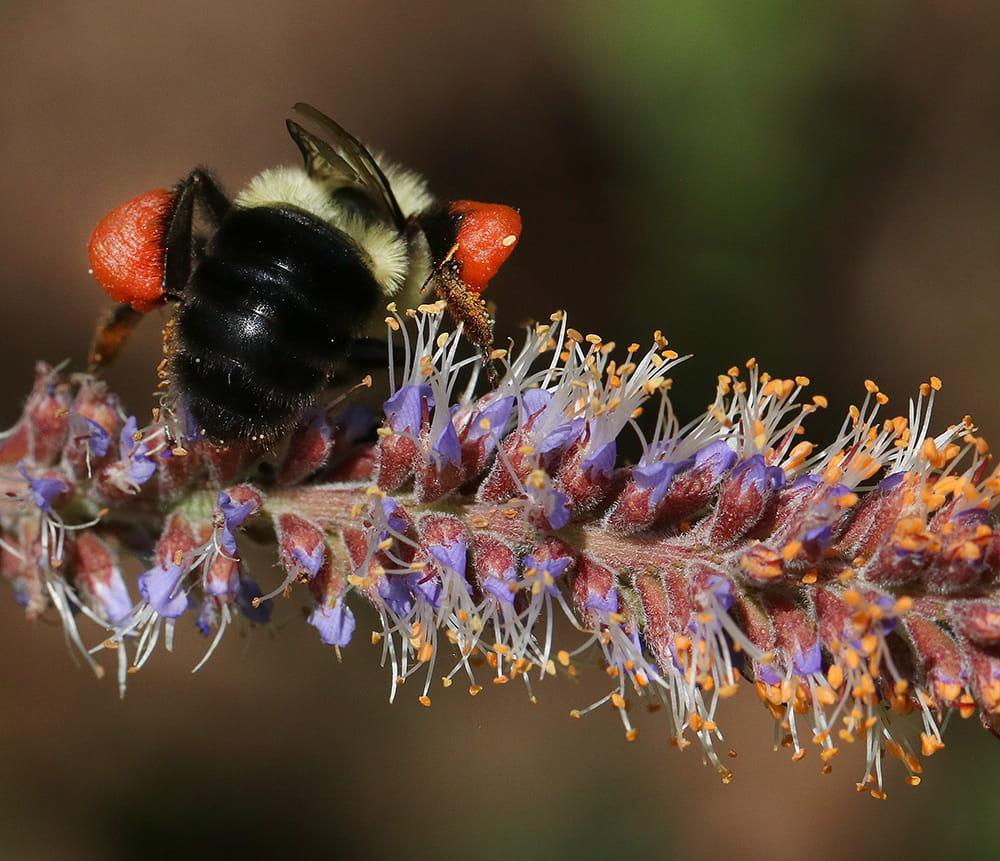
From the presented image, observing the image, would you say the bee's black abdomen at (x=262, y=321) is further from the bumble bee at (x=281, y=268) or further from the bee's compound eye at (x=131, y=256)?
the bee's compound eye at (x=131, y=256)

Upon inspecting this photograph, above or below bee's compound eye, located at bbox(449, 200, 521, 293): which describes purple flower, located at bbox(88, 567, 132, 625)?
below

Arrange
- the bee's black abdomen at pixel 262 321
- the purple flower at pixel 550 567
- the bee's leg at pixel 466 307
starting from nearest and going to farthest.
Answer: the bee's black abdomen at pixel 262 321 → the purple flower at pixel 550 567 → the bee's leg at pixel 466 307

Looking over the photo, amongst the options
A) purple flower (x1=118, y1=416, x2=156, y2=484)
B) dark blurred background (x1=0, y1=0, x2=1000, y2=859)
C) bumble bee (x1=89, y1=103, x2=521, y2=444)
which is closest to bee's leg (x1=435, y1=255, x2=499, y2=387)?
bumble bee (x1=89, y1=103, x2=521, y2=444)

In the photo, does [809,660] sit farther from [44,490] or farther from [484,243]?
[44,490]

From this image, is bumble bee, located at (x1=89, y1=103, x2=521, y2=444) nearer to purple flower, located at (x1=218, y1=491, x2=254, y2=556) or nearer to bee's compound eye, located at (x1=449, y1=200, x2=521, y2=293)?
bee's compound eye, located at (x1=449, y1=200, x2=521, y2=293)

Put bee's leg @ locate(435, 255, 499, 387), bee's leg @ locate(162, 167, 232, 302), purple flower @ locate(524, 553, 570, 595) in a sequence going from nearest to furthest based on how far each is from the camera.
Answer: purple flower @ locate(524, 553, 570, 595)
bee's leg @ locate(162, 167, 232, 302)
bee's leg @ locate(435, 255, 499, 387)

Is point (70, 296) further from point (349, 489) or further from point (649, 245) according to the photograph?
point (349, 489)

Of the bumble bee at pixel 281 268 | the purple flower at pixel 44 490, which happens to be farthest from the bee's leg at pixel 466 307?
the purple flower at pixel 44 490

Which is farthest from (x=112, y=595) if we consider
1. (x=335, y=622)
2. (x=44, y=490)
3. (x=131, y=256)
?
(x=131, y=256)
